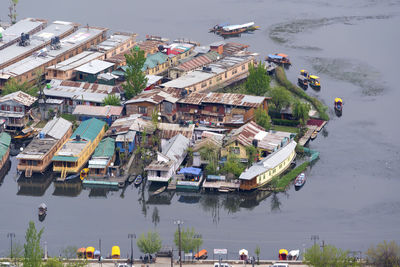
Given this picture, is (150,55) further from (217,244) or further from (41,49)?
(217,244)

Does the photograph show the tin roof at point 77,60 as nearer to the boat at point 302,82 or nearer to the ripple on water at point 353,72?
the boat at point 302,82

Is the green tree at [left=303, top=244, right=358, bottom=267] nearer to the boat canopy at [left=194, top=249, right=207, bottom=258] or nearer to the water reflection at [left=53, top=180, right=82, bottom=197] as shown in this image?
the boat canopy at [left=194, top=249, right=207, bottom=258]

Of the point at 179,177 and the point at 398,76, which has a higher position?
the point at 398,76

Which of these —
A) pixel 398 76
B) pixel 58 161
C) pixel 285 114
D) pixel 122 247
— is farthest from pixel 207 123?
pixel 398 76

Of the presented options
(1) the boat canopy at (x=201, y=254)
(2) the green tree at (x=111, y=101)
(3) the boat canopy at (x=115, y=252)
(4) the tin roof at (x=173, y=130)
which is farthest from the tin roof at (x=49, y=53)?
(1) the boat canopy at (x=201, y=254)

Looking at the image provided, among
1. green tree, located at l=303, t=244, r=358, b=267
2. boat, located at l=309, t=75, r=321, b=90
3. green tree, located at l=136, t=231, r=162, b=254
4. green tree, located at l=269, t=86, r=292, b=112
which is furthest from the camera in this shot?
boat, located at l=309, t=75, r=321, b=90

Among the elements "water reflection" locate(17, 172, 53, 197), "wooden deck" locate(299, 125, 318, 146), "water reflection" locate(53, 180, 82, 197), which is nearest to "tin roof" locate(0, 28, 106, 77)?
"water reflection" locate(17, 172, 53, 197)

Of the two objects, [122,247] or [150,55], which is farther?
[150,55]
